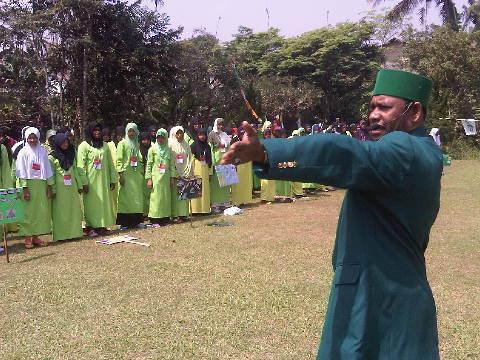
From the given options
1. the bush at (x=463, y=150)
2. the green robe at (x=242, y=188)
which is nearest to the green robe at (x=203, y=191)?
the green robe at (x=242, y=188)

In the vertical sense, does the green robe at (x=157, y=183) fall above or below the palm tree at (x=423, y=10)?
below

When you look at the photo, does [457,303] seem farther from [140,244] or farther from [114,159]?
[114,159]

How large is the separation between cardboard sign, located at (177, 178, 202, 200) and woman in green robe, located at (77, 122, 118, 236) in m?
1.09

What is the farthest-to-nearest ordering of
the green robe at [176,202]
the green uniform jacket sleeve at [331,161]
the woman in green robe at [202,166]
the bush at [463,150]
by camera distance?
the bush at [463,150] → the woman in green robe at [202,166] → the green robe at [176,202] → the green uniform jacket sleeve at [331,161]

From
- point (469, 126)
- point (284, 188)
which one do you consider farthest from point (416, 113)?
point (469, 126)

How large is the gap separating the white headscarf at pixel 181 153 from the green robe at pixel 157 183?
9.5 inches

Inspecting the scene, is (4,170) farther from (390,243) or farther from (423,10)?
(423,10)

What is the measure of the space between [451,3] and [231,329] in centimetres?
2822

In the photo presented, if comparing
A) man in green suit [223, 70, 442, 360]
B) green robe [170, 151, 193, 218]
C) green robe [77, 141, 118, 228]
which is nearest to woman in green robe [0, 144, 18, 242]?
green robe [77, 141, 118, 228]

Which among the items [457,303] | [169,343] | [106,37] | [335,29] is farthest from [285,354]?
[335,29]

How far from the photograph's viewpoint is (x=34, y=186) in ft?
24.1

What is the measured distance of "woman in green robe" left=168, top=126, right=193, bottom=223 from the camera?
902 centimetres

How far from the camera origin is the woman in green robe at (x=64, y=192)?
24.7ft

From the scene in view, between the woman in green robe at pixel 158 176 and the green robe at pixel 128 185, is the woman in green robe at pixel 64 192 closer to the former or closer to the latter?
the green robe at pixel 128 185
